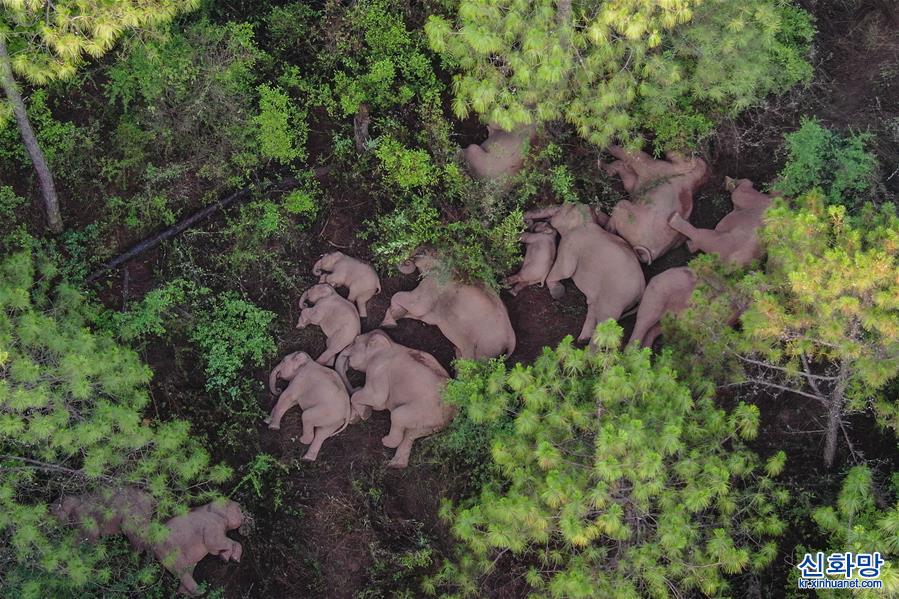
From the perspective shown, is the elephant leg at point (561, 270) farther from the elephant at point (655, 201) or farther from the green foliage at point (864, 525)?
the green foliage at point (864, 525)

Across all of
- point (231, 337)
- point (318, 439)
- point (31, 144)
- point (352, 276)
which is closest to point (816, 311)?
point (352, 276)

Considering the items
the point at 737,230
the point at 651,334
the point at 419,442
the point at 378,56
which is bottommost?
the point at 419,442

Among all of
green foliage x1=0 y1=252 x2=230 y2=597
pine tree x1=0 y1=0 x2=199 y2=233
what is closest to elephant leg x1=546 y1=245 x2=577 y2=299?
green foliage x1=0 y1=252 x2=230 y2=597

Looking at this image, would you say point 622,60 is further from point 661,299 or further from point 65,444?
point 65,444

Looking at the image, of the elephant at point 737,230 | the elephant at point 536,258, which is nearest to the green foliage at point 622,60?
the elephant at point 737,230

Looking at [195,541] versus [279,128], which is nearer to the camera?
[195,541]

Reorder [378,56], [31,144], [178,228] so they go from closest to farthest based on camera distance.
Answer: [31,144] < [178,228] < [378,56]
